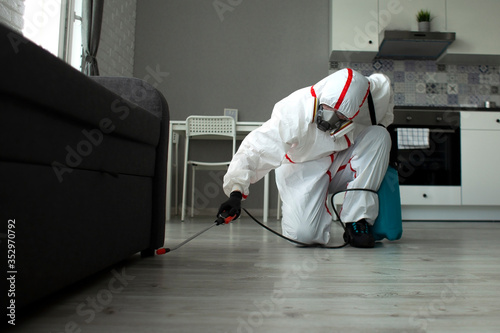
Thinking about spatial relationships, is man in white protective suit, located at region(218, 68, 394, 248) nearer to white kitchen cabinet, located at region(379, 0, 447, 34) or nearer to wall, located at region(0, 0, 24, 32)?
wall, located at region(0, 0, 24, 32)

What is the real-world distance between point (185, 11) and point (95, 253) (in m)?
3.58

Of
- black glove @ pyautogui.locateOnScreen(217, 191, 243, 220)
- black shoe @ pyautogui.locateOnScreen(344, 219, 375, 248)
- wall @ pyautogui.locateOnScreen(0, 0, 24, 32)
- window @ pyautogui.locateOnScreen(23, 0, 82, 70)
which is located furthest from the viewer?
window @ pyautogui.locateOnScreen(23, 0, 82, 70)

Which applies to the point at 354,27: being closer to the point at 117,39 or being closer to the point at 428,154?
the point at 428,154

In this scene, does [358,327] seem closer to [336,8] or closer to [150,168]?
[150,168]

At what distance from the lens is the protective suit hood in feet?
5.22

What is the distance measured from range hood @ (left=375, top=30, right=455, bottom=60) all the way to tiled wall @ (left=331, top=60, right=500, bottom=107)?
0.28 ft

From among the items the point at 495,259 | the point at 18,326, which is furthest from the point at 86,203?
the point at 495,259

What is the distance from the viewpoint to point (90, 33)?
2844 millimetres

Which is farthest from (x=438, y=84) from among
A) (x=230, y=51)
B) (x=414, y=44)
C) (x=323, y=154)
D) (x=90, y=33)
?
(x=90, y=33)

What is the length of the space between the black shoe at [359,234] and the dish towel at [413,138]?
→ 6.08ft

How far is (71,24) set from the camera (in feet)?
9.56

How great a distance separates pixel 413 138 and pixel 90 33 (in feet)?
8.92

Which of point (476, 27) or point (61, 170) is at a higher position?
point (476, 27)

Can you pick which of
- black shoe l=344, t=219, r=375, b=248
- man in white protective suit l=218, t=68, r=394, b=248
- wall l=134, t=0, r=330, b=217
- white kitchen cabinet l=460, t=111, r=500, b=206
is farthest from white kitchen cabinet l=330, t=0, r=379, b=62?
black shoe l=344, t=219, r=375, b=248
